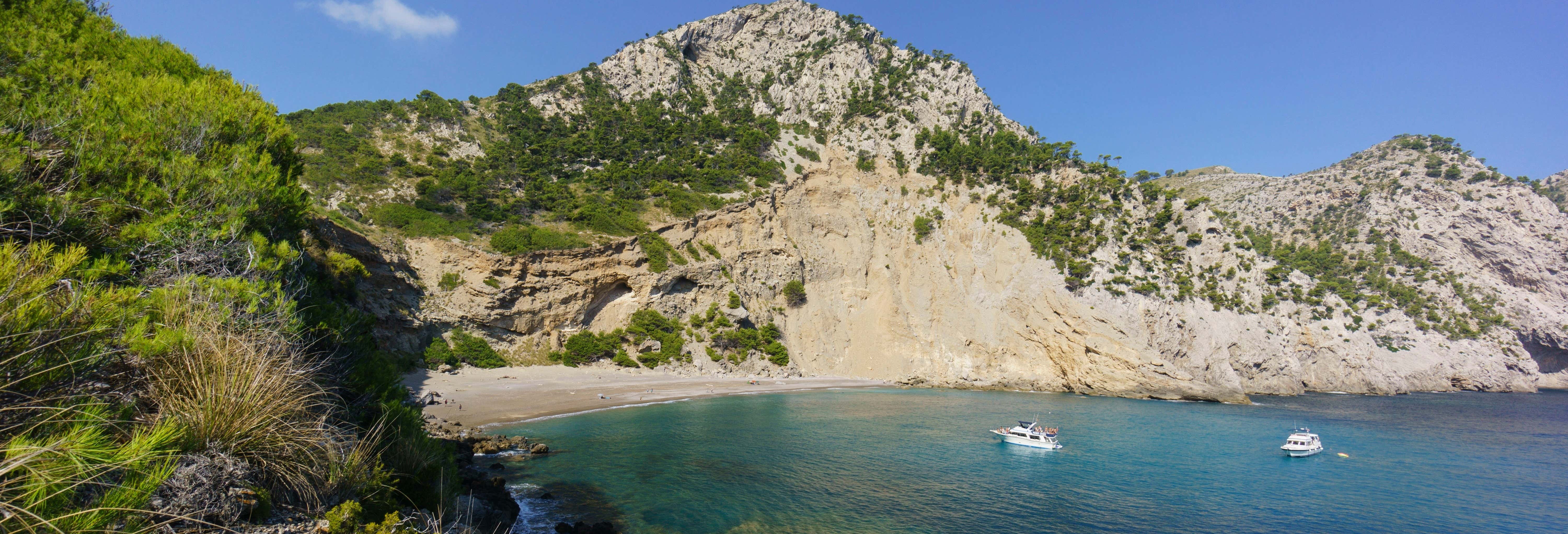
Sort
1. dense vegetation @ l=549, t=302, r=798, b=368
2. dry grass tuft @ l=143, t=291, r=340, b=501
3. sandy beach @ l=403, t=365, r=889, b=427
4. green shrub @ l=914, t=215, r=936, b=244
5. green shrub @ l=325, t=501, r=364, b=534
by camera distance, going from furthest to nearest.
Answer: green shrub @ l=914, t=215, r=936, b=244
dense vegetation @ l=549, t=302, r=798, b=368
sandy beach @ l=403, t=365, r=889, b=427
green shrub @ l=325, t=501, r=364, b=534
dry grass tuft @ l=143, t=291, r=340, b=501

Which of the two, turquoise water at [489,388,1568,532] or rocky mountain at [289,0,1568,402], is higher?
rocky mountain at [289,0,1568,402]

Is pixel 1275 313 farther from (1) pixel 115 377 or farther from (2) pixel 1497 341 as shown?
(1) pixel 115 377

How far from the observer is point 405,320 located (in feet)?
102

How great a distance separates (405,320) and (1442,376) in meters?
81.3

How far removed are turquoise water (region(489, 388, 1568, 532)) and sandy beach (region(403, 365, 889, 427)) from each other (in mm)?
2371

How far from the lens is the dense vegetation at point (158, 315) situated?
3113 mm

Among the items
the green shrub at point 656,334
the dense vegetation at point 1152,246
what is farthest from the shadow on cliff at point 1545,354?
the green shrub at point 656,334

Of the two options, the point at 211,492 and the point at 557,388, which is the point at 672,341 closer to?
the point at 557,388

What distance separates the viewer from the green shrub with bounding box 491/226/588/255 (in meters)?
35.9

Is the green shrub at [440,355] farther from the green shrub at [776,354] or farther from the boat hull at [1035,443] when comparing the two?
the boat hull at [1035,443]

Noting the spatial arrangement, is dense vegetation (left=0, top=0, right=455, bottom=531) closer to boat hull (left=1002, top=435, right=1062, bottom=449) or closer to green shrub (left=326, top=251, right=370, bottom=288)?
green shrub (left=326, top=251, right=370, bottom=288)

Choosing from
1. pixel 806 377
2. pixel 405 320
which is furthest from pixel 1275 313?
pixel 405 320

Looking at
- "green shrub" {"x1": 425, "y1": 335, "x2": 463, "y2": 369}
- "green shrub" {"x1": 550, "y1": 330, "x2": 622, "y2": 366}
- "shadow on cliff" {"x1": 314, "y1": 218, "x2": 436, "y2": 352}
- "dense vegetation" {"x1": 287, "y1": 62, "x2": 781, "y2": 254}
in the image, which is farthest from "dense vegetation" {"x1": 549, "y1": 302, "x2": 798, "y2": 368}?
"shadow on cliff" {"x1": 314, "y1": 218, "x2": 436, "y2": 352}

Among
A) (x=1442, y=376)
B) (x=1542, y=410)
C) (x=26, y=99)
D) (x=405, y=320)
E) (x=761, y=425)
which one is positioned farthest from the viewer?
(x=1442, y=376)
